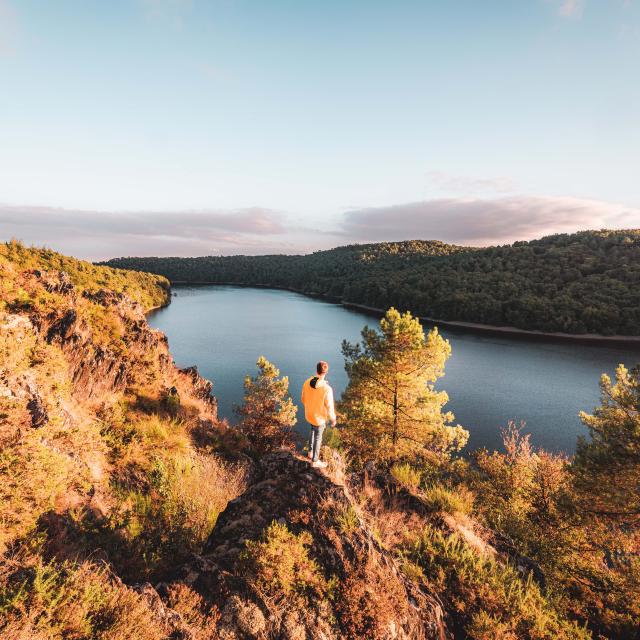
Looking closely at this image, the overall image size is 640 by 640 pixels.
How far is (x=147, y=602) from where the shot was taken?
404cm

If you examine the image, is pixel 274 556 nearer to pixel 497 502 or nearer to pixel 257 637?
pixel 257 637

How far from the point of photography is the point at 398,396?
19734 mm

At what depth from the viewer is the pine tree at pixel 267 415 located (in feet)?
77.9

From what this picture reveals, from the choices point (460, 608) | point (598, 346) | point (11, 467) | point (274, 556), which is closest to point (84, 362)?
point (11, 467)

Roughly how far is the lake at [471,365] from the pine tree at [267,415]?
8.60m

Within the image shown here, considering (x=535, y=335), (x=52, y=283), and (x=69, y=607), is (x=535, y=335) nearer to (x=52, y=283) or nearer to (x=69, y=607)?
(x=52, y=283)

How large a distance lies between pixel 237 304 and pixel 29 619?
148914mm

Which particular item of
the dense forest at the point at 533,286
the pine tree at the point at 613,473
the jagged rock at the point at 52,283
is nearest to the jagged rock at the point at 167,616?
the jagged rock at the point at 52,283

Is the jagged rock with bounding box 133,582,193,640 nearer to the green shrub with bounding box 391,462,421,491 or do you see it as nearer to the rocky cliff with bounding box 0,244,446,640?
the rocky cliff with bounding box 0,244,446,640

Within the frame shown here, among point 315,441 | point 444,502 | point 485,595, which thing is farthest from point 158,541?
point 444,502

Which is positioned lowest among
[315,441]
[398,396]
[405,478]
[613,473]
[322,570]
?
[613,473]

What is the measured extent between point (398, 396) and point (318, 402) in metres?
13.8

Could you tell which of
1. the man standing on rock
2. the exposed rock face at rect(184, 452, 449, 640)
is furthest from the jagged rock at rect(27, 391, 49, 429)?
the man standing on rock

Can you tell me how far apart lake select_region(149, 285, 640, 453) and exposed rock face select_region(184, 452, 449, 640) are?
3274 cm
